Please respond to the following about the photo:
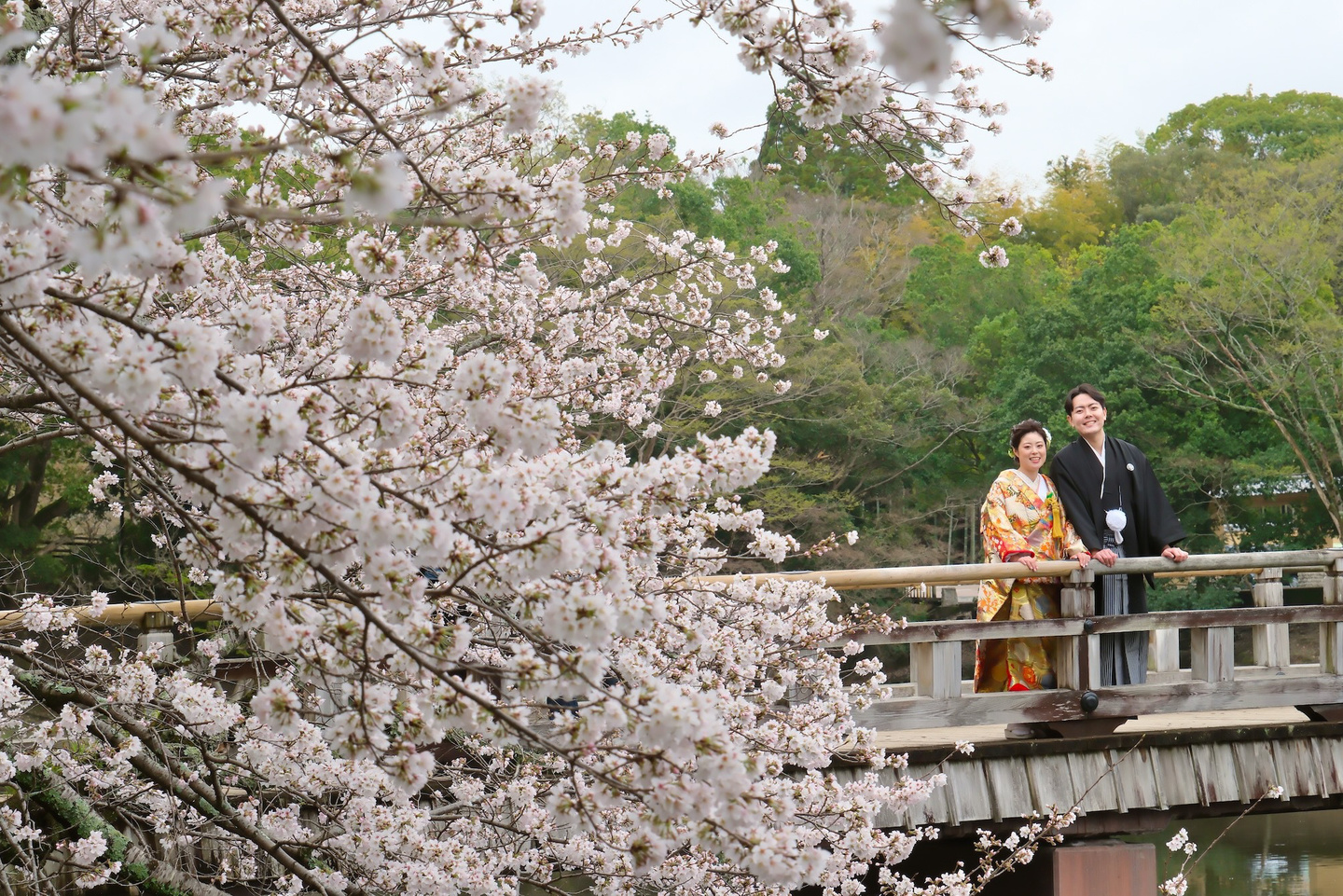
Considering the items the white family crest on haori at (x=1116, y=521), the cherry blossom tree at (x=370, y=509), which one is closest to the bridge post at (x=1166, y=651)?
the white family crest on haori at (x=1116, y=521)

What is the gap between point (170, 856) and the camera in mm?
4066

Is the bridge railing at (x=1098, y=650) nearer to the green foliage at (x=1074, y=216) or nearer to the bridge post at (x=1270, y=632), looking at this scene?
the bridge post at (x=1270, y=632)

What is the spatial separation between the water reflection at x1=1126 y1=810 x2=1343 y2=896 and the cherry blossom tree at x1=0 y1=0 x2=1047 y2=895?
354 inches

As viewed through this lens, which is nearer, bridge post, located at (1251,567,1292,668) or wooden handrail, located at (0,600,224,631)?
wooden handrail, located at (0,600,224,631)

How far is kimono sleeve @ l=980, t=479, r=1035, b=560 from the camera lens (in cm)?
614

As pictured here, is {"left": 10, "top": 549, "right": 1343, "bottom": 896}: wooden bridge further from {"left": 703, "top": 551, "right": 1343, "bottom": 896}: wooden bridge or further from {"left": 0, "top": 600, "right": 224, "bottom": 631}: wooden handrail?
{"left": 0, "top": 600, "right": 224, "bottom": 631}: wooden handrail

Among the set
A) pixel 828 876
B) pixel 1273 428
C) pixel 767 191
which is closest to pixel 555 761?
pixel 828 876

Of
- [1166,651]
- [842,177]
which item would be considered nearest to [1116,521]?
[1166,651]

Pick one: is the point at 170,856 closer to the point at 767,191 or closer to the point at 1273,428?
the point at 1273,428

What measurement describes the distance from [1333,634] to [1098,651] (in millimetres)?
1377

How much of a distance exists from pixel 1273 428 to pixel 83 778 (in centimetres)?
2139

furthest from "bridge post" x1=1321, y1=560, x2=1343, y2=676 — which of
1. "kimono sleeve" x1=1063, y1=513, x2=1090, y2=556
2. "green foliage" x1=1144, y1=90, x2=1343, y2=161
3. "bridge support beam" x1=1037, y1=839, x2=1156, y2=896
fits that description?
"green foliage" x1=1144, y1=90, x2=1343, y2=161

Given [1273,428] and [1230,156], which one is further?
[1230,156]

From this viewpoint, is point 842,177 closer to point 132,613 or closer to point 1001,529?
point 1001,529
